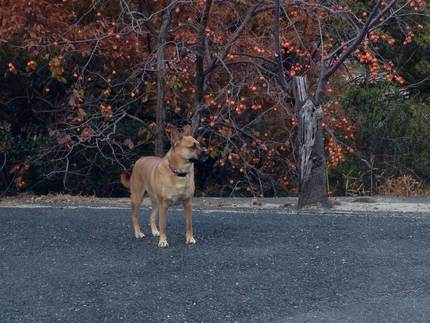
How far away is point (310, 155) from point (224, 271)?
169 inches

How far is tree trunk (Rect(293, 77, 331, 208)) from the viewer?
1080 centimetres

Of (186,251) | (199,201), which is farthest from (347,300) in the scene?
(199,201)

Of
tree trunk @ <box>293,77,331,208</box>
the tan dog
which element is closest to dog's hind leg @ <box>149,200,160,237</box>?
the tan dog

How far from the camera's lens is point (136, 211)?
879 cm

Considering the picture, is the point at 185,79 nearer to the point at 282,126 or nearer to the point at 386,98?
the point at 282,126

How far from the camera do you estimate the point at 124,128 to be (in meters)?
14.6

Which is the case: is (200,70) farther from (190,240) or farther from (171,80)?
(190,240)

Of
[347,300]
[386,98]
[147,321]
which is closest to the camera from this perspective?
[147,321]

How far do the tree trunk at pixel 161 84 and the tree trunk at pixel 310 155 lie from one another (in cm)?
260

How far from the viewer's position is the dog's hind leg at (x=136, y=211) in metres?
8.73

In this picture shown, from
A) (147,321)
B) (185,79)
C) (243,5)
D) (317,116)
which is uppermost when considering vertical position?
(243,5)

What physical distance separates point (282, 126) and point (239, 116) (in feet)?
3.31

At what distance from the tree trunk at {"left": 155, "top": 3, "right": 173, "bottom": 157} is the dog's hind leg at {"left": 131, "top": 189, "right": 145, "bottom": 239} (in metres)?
4.03

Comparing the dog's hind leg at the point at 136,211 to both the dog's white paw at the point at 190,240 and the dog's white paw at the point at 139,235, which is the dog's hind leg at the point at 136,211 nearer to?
the dog's white paw at the point at 139,235
